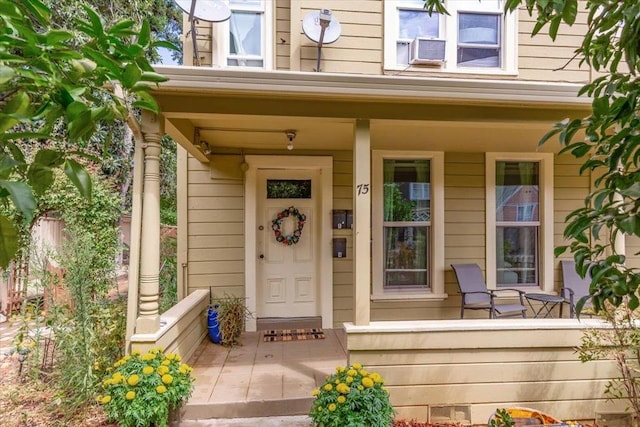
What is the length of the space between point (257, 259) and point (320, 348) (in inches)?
54.0

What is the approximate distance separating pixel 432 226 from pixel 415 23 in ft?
8.28

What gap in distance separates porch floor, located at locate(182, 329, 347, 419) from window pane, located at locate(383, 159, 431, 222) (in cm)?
170

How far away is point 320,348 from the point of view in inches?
143

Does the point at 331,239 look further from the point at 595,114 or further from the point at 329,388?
the point at 595,114

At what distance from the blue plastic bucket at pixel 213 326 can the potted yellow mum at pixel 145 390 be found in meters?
1.42

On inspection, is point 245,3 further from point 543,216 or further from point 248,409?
point 543,216

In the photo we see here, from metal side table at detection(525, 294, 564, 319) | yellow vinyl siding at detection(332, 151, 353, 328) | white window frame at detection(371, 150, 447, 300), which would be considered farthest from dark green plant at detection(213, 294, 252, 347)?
metal side table at detection(525, 294, 564, 319)

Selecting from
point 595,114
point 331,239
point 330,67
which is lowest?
point 331,239

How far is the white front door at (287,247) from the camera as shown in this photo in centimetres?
439

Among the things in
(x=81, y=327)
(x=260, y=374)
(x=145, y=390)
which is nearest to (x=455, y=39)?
(x=260, y=374)

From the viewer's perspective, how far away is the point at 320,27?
152 inches

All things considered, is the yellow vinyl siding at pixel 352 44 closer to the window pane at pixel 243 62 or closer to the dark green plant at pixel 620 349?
the window pane at pixel 243 62

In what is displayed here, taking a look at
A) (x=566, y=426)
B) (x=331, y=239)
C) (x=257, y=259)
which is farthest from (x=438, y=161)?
(x=566, y=426)

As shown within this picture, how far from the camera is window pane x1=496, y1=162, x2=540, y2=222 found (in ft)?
14.8
